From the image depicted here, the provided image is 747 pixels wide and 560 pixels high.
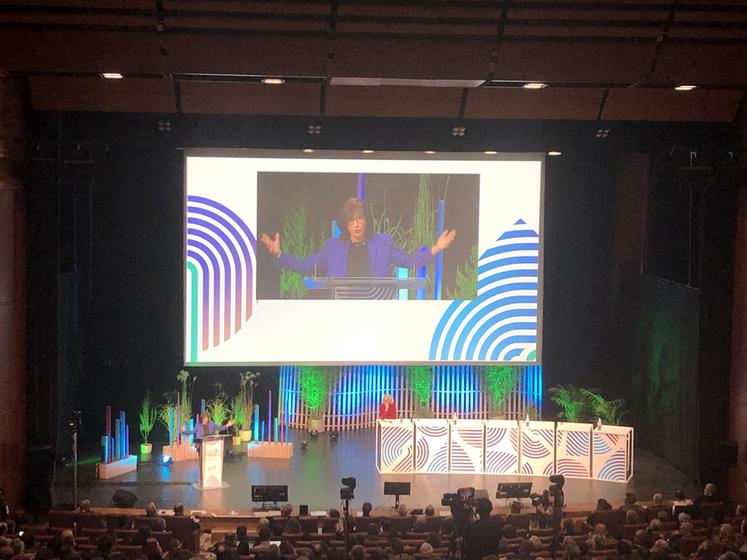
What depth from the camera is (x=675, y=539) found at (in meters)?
10.6

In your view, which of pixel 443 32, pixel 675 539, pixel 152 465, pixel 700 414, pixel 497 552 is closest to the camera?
pixel 497 552

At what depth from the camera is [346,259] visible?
16.3 metres

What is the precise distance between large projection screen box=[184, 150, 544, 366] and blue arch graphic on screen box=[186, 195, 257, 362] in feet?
0.05

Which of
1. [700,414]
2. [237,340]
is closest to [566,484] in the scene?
[700,414]

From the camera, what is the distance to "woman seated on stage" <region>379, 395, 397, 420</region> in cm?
1681

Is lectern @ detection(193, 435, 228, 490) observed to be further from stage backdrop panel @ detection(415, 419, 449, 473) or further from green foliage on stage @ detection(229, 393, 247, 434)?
stage backdrop panel @ detection(415, 419, 449, 473)

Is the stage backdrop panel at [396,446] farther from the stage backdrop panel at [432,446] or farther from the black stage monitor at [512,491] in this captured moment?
the black stage monitor at [512,491]

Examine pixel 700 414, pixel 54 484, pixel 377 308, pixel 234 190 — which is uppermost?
pixel 234 190

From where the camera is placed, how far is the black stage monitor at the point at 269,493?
509 inches

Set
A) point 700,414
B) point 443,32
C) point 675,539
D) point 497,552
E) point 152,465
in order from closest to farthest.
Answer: point 497,552 < point 675,539 < point 443,32 < point 700,414 < point 152,465

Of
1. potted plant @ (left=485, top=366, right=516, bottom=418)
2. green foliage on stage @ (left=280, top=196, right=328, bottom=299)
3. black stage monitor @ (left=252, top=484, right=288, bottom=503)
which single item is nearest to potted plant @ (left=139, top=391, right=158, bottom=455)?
green foliage on stage @ (left=280, top=196, right=328, bottom=299)

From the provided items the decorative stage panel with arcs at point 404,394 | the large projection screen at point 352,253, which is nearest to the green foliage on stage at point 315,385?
the decorative stage panel with arcs at point 404,394

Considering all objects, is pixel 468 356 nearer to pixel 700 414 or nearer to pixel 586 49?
pixel 700 414

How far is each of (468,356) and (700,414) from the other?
3.73 metres
